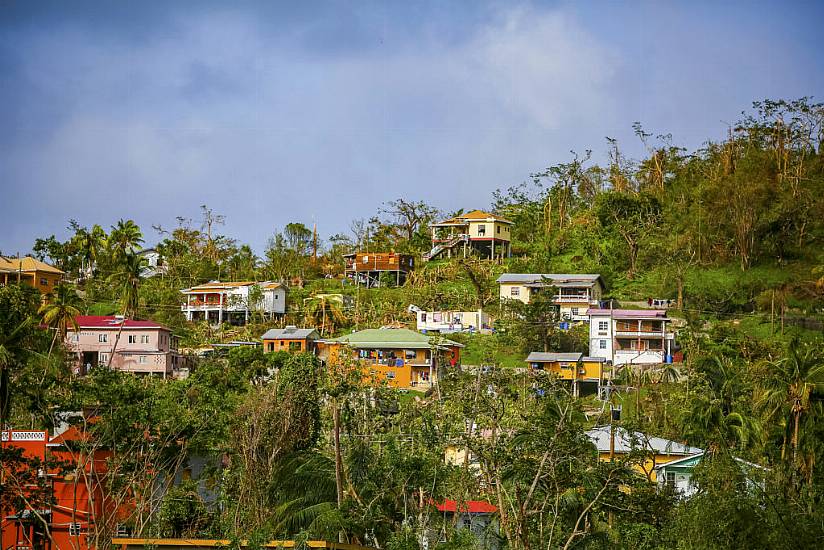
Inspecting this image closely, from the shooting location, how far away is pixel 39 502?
76.5 ft

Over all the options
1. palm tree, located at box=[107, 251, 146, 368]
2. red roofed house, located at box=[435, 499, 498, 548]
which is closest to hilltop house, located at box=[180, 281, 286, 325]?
palm tree, located at box=[107, 251, 146, 368]

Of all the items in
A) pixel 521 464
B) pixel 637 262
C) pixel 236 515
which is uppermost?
pixel 637 262

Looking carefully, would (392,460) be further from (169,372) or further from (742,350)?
(169,372)

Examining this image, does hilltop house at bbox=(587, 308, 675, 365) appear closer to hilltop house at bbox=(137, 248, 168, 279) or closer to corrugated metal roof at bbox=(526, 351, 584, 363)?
corrugated metal roof at bbox=(526, 351, 584, 363)

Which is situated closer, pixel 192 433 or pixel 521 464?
pixel 521 464

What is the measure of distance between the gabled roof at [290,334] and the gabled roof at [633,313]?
516 inches

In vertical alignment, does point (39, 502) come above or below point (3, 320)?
below

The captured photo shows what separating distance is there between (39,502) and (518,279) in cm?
3518

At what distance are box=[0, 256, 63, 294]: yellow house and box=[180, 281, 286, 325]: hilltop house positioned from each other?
704cm

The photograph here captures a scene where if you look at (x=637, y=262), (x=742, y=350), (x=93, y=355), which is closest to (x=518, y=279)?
(x=637, y=262)

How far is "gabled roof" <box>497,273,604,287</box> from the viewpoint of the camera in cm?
5412

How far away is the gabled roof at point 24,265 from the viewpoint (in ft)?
191

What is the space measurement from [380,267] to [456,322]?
39.0 feet

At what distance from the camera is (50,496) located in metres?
24.1
